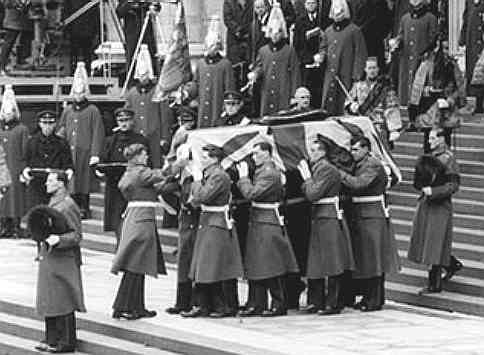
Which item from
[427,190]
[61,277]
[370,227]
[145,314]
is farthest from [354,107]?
[61,277]

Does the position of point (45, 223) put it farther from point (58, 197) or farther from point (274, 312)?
point (274, 312)

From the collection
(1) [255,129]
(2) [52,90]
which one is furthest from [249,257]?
(2) [52,90]

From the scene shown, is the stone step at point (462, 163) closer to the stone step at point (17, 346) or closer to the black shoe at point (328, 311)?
the black shoe at point (328, 311)

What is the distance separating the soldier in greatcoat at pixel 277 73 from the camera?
75.7 feet

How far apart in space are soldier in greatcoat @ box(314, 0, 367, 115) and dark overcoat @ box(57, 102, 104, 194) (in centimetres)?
312

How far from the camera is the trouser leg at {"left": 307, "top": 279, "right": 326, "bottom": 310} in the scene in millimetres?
18406

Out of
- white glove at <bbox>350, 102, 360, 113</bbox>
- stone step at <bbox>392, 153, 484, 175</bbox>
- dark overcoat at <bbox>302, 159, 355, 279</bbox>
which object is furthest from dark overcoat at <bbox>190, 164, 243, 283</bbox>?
stone step at <bbox>392, 153, 484, 175</bbox>

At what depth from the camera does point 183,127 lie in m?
19.9

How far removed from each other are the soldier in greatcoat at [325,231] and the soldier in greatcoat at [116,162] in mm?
3148

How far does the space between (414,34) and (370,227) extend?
5.83 metres

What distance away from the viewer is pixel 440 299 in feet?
61.1

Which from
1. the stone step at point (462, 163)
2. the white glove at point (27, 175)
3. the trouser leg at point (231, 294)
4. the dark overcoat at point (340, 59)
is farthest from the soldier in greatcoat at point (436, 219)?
the white glove at point (27, 175)

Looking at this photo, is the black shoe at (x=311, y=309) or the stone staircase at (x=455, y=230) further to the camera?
the stone staircase at (x=455, y=230)

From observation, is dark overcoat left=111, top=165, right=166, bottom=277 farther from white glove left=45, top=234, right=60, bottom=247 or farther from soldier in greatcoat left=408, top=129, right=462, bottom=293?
soldier in greatcoat left=408, top=129, right=462, bottom=293
